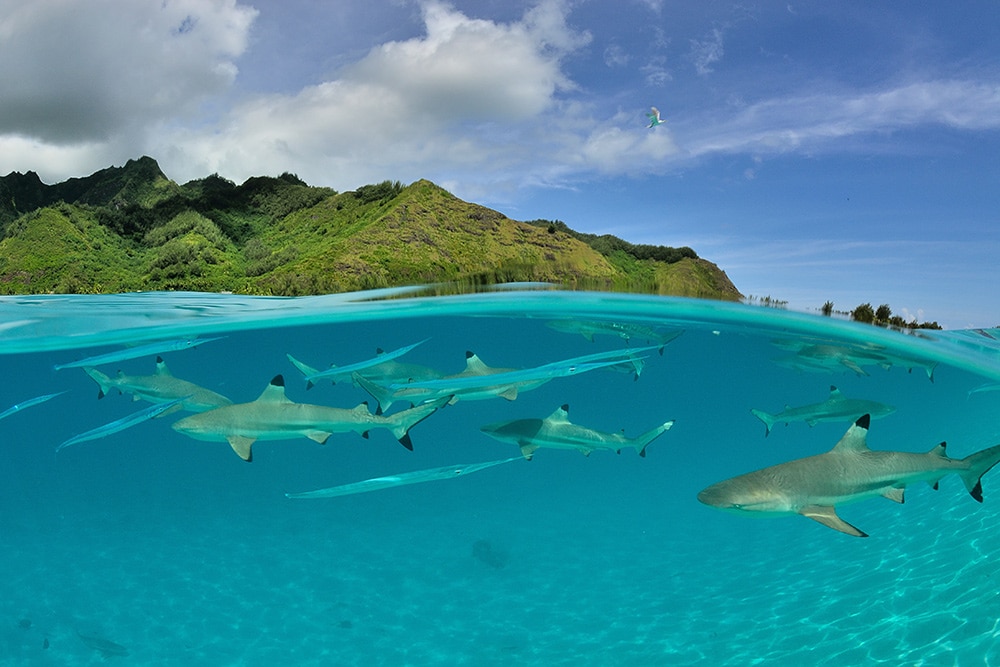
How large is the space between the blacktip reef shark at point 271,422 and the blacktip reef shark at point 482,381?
1.25 ft

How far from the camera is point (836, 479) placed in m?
5.53

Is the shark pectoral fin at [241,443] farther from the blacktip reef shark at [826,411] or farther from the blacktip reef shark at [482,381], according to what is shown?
the blacktip reef shark at [826,411]

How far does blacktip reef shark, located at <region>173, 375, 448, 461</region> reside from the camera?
713cm

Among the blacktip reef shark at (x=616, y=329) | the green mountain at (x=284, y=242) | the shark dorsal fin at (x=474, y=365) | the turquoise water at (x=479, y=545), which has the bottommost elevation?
the turquoise water at (x=479, y=545)

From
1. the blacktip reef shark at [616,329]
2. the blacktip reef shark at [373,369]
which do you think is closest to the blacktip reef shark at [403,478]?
the blacktip reef shark at [373,369]

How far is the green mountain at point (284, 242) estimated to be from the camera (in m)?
38.5

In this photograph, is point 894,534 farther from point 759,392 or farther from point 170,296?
point 759,392

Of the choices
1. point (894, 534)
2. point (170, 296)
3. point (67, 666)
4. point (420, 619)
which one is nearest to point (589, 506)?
point (894, 534)

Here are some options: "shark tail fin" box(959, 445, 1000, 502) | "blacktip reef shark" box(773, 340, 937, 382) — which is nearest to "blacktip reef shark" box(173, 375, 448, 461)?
"shark tail fin" box(959, 445, 1000, 502)

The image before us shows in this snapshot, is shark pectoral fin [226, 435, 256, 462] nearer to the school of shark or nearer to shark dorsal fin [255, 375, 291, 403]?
the school of shark

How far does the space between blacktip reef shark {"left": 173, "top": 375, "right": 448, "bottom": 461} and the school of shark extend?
1cm

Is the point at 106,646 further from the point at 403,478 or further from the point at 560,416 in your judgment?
the point at 560,416

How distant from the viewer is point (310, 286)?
20.2 metres

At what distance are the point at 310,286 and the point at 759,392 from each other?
33017mm
